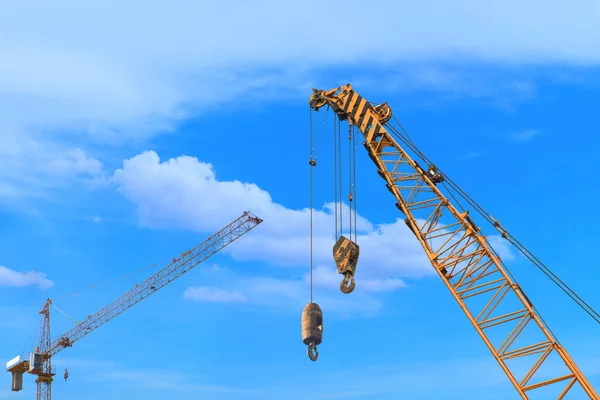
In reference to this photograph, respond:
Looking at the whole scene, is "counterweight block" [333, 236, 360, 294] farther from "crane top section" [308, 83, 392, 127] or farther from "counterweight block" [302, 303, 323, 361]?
"crane top section" [308, 83, 392, 127]

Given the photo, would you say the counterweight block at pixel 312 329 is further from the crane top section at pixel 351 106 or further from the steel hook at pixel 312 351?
the crane top section at pixel 351 106

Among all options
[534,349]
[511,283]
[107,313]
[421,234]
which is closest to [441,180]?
[421,234]

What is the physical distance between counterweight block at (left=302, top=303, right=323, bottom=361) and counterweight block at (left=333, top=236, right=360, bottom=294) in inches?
214

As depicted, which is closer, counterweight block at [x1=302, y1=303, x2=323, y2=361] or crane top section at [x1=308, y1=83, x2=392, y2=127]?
counterweight block at [x1=302, y1=303, x2=323, y2=361]

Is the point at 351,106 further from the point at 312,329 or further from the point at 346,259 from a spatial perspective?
the point at 312,329

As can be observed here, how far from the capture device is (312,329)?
45031mm

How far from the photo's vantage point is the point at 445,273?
54.0 meters

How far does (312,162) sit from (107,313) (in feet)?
320

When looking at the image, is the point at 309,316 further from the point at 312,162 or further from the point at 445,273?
the point at 312,162

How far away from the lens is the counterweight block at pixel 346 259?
2000 inches

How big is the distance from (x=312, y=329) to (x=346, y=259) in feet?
24.2

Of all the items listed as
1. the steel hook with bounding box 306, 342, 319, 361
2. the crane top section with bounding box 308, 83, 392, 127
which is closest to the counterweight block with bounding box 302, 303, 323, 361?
the steel hook with bounding box 306, 342, 319, 361

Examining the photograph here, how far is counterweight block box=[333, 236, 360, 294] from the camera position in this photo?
50812 mm

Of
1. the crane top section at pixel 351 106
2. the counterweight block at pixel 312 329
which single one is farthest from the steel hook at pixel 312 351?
the crane top section at pixel 351 106
